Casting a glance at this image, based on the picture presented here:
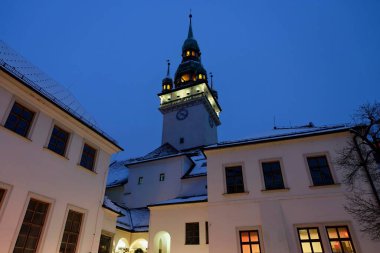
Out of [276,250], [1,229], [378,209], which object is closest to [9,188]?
[1,229]

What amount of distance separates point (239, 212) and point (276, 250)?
2838 mm

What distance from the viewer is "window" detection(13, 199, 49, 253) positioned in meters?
12.0

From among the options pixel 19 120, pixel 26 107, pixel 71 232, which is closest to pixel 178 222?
pixel 71 232

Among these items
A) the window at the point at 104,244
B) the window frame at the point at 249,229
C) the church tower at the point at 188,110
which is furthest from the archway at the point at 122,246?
the church tower at the point at 188,110

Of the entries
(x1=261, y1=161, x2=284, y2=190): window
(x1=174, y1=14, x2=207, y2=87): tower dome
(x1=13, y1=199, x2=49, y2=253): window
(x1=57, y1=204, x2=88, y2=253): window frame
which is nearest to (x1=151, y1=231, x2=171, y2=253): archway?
(x1=57, y1=204, x2=88, y2=253): window frame

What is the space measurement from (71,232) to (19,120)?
664 centimetres

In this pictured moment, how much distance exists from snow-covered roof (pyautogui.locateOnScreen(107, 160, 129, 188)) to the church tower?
893 centimetres

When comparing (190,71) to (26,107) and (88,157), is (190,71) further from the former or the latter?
(26,107)

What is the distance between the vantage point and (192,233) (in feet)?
62.1

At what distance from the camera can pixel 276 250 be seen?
14.1 m

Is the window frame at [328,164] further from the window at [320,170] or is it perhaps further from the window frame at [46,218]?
the window frame at [46,218]

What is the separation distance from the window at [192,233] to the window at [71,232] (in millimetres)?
7651

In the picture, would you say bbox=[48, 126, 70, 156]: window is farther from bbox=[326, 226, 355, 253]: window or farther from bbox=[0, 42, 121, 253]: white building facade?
bbox=[326, 226, 355, 253]: window

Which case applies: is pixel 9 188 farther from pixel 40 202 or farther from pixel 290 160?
pixel 290 160
